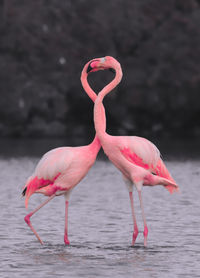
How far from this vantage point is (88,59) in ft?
148

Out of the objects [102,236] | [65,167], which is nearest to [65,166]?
[65,167]

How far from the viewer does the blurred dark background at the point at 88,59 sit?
4375 centimetres

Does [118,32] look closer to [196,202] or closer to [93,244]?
[196,202]

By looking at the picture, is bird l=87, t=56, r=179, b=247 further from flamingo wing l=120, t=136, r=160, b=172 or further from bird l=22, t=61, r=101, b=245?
bird l=22, t=61, r=101, b=245

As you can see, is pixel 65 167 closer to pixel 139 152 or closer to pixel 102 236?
pixel 139 152

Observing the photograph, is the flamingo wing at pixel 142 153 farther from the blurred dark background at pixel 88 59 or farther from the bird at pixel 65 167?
the blurred dark background at pixel 88 59

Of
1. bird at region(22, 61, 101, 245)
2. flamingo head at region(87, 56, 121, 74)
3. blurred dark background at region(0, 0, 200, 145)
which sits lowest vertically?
bird at region(22, 61, 101, 245)

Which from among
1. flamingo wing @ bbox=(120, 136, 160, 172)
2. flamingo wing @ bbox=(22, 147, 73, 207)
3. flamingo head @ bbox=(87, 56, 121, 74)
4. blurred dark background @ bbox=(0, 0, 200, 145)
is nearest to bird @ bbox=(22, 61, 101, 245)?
flamingo wing @ bbox=(22, 147, 73, 207)

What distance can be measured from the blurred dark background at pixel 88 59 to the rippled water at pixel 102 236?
24444 millimetres

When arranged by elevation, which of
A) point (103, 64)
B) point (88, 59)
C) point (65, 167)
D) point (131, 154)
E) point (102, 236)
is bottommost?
point (102, 236)

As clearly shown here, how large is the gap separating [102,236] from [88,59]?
112ft

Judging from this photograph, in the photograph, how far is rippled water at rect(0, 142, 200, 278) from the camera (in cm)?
917

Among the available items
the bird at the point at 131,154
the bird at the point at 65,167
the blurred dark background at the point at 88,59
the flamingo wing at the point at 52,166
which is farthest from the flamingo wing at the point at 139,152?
the blurred dark background at the point at 88,59

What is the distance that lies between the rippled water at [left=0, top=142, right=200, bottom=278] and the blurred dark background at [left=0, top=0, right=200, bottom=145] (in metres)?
24.4
